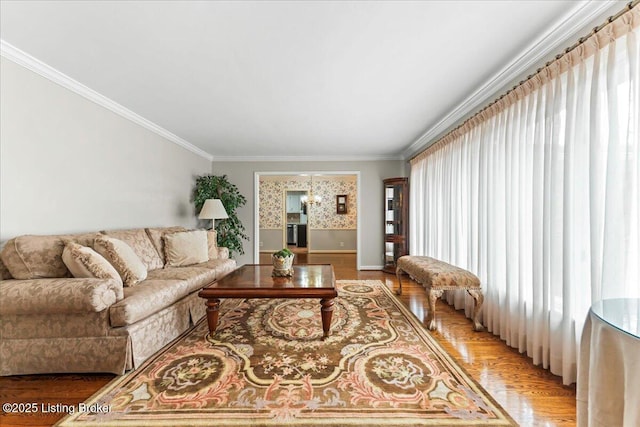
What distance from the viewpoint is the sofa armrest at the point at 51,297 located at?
1807 millimetres

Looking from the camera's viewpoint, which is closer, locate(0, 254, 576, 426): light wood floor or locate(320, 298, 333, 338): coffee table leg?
locate(0, 254, 576, 426): light wood floor

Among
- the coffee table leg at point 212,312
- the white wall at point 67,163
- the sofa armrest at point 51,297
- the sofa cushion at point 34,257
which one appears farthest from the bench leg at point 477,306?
the white wall at point 67,163

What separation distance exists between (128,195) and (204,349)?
2.38 m

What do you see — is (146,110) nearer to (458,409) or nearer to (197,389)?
(197,389)

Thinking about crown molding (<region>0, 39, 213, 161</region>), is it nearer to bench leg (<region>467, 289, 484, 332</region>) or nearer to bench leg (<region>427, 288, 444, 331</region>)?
bench leg (<region>427, 288, 444, 331</region>)

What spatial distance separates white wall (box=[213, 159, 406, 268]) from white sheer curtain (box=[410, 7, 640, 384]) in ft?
9.71

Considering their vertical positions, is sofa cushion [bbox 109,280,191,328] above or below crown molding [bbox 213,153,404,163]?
below

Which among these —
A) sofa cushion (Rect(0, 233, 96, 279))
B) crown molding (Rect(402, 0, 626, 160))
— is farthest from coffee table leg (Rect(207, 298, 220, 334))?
crown molding (Rect(402, 0, 626, 160))

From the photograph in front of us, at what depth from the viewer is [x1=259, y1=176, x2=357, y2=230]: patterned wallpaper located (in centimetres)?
918

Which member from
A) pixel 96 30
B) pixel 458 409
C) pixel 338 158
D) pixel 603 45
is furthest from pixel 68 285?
pixel 338 158

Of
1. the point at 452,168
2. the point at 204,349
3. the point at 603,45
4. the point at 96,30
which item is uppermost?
the point at 96,30

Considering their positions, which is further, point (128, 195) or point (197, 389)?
point (128, 195)

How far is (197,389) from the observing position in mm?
1779

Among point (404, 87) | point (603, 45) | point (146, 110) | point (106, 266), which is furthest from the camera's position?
point (146, 110)
